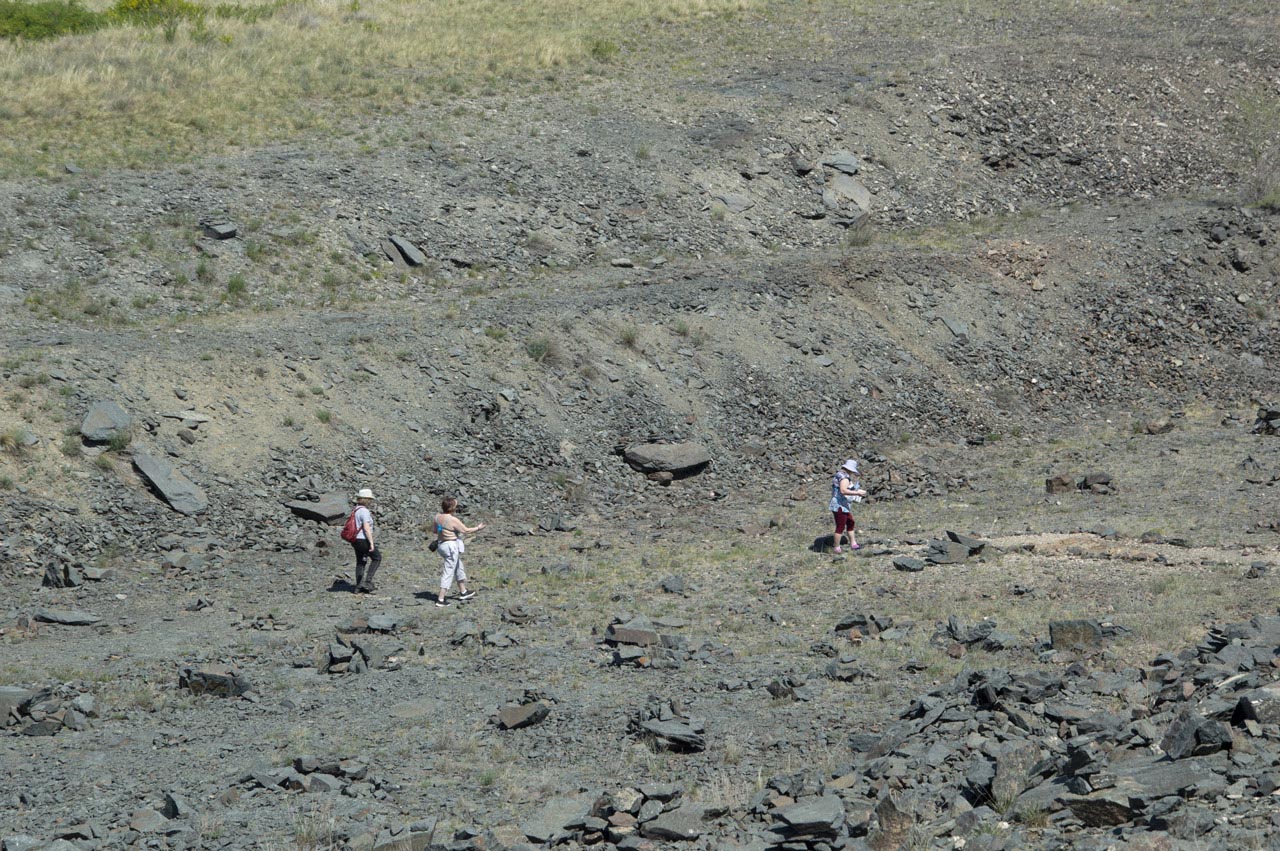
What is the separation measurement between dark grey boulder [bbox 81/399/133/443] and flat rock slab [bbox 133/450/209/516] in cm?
47

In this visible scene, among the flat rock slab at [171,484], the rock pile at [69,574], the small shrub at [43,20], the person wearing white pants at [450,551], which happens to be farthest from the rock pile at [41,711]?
the small shrub at [43,20]

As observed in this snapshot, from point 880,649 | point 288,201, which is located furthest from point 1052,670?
point 288,201

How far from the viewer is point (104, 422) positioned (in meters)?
17.9

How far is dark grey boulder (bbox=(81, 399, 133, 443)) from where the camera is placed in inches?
697

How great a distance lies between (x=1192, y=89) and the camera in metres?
36.8

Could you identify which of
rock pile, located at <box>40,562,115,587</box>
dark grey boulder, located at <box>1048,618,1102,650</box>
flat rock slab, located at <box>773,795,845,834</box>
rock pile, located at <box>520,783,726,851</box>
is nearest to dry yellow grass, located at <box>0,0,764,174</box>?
rock pile, located at <box>40,562,115,587</box>

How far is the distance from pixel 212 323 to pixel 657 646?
12063 mm

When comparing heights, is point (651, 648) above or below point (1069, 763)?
below

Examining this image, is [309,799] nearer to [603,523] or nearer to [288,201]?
[603,523]

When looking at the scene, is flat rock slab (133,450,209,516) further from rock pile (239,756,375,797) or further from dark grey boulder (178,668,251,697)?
rock pile (239,756,375,797)

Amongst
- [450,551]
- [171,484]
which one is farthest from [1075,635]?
[171,484]

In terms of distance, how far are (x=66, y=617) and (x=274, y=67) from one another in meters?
22.4

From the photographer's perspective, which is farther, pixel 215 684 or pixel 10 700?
pixel 215 684

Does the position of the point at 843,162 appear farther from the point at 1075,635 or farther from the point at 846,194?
the point at 1075,635
